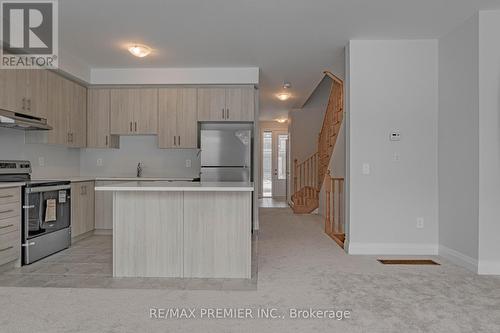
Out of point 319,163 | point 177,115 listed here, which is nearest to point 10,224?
point 177,115

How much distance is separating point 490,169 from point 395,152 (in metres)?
1.05

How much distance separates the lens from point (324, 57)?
4977 mm

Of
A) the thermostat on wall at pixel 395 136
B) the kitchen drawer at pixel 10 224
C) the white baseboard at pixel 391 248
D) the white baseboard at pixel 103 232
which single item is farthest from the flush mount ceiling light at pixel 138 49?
the white baseboard at pixel 391 248

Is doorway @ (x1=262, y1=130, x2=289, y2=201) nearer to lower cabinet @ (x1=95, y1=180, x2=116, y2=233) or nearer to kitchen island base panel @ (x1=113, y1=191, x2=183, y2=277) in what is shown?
lower cabinet @ (x1=95, y1=180, x2=116, y2=233)

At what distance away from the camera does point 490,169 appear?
3.45 m

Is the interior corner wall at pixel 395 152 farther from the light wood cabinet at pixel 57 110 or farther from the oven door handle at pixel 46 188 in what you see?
the light wood cabinet at pixel 57 110

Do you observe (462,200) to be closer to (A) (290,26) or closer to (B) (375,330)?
(B) (375,330)

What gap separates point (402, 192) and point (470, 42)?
182cm

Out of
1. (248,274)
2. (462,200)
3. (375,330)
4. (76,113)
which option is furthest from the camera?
(76,113)

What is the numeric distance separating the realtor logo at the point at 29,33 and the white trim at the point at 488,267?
4.94 metres

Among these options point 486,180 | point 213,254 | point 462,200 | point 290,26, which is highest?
point 290,26

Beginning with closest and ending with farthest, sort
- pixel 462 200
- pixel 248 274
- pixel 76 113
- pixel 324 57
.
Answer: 1. pixel 248 274
2. pixel 462 200
3. pixel 324 57
4. pixel 76 113

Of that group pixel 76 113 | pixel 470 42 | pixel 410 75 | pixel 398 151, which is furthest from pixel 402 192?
pixel 76 113

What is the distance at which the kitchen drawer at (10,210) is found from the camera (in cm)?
338
